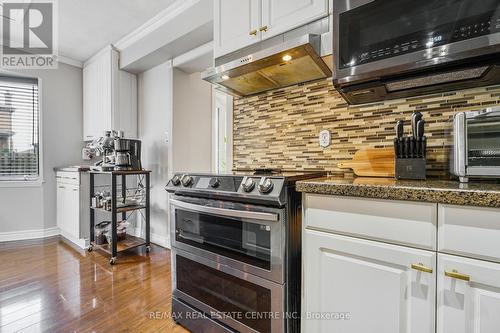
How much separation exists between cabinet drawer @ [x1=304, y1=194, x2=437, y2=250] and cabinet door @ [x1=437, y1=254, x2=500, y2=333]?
3.3 inches

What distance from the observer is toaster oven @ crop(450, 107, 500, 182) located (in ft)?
3.04

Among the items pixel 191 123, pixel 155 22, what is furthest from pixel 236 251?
pixel 155 22

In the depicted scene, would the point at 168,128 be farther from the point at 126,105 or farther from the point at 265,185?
the point at 265,185

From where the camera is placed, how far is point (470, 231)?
73cm

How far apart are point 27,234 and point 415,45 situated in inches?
176

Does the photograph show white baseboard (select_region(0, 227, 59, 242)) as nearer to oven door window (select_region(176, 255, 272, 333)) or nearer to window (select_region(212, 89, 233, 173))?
window (select_region(212, 89, 233, 173))

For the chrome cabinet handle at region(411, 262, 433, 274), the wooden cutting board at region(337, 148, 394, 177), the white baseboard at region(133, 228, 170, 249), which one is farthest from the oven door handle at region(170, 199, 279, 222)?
the white baseboard at region(133, 228, 170, 249)

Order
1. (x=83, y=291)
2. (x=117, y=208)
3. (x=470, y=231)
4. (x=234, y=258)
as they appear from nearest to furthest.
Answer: (x=470, y=231) < (x=234, y=258) < (x=83, y=291) < (x=117, y=208)

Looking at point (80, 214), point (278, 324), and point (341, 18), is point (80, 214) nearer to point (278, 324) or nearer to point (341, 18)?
point (278, 324)

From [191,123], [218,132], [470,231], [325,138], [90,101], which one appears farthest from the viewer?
[218,132]

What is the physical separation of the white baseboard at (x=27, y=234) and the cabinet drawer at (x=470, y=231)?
4.30 m

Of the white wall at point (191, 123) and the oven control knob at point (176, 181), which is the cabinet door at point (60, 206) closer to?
the white wall at point (191, 123)

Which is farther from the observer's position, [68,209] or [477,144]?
[68,209]

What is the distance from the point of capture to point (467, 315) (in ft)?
2.43
